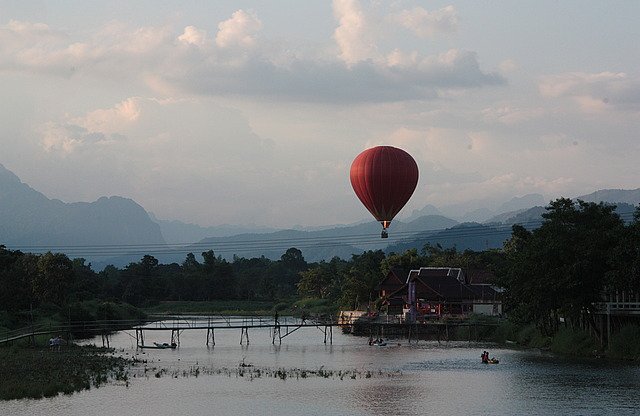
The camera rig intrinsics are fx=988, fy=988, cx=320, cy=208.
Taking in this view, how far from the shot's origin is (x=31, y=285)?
112m

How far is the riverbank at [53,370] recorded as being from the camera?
166 ft

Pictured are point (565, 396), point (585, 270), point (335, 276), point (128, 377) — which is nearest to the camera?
point (565, 396)

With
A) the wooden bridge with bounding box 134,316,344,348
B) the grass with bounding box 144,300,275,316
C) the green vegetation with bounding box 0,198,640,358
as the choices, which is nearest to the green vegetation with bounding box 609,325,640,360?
the green vegetation with bounding box 0,198,640,358

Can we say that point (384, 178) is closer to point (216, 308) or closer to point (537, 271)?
point (537, 271)

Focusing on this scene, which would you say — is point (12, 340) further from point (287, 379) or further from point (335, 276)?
point (335, 276)

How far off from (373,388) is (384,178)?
20.3 meters

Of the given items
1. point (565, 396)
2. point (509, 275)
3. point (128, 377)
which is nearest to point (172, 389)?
point (128, 377)

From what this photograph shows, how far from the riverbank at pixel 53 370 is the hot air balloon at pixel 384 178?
2126 centimetres

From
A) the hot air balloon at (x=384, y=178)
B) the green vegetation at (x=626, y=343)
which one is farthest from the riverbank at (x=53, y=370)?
the green vegetation at (x=626, y=343)

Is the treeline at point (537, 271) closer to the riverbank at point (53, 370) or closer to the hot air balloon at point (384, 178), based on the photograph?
the hot air balloon at point (384, 178)

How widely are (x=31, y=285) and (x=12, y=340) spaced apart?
33.6 metres

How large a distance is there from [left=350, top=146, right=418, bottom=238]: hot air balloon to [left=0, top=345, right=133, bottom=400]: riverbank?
69.7ft

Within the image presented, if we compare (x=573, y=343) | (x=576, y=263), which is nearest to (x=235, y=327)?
(x=573, y=343)

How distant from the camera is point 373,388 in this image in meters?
56.5
